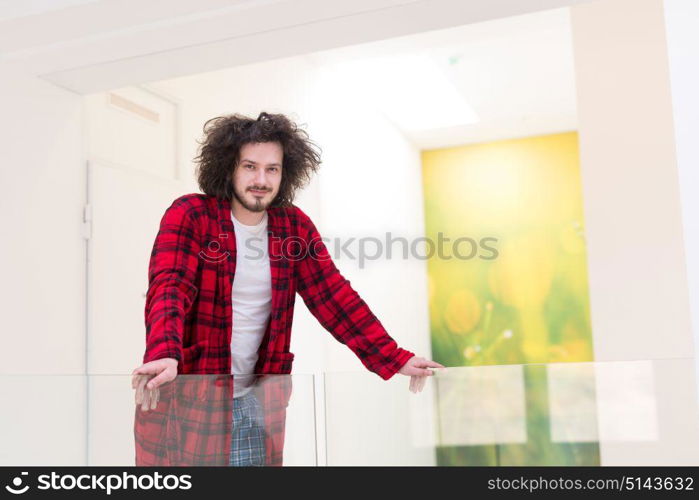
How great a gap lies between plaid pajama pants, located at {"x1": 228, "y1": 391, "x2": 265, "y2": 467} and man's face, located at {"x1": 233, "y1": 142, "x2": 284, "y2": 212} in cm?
67

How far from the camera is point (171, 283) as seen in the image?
2.04 meters

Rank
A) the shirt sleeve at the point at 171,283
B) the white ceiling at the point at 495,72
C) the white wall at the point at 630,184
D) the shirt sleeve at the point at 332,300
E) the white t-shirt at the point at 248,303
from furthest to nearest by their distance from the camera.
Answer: the white ceiling at the point at 495,72 → the white wall at the point at 630,184 → the shirt sleeve at the point at 332,300 → the white t-shirt at the point at 248,303 → the shirt sleeve at the point at 171,283

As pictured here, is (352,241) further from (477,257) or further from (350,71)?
(477,257)

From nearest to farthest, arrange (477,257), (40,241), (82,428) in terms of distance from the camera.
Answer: (82,428), (40,241), (477,257)

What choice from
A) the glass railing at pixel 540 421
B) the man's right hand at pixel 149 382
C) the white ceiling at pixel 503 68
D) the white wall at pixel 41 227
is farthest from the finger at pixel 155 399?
the white ceiling at pixel 503 68

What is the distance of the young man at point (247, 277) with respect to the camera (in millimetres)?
2018

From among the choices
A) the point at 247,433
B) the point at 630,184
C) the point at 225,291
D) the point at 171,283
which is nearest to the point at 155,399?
the point at 247,433

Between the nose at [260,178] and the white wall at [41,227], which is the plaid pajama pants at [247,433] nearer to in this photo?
the nose at [260,178]

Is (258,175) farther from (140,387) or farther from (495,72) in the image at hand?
(495,72)

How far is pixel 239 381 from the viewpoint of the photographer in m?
1.83

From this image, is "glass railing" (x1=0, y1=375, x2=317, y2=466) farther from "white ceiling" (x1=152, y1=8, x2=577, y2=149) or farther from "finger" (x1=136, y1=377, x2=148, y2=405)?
"white ceiling" (x1=152, y1=8, x2=577, y2=149)

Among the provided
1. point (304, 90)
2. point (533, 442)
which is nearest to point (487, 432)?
point (533, 442)

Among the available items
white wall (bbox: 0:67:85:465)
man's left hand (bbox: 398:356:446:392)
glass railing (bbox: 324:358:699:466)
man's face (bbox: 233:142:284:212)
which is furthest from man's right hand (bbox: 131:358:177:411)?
white wall (bbox: 0:67:85:465)

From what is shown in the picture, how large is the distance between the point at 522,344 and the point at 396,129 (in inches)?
83.8
